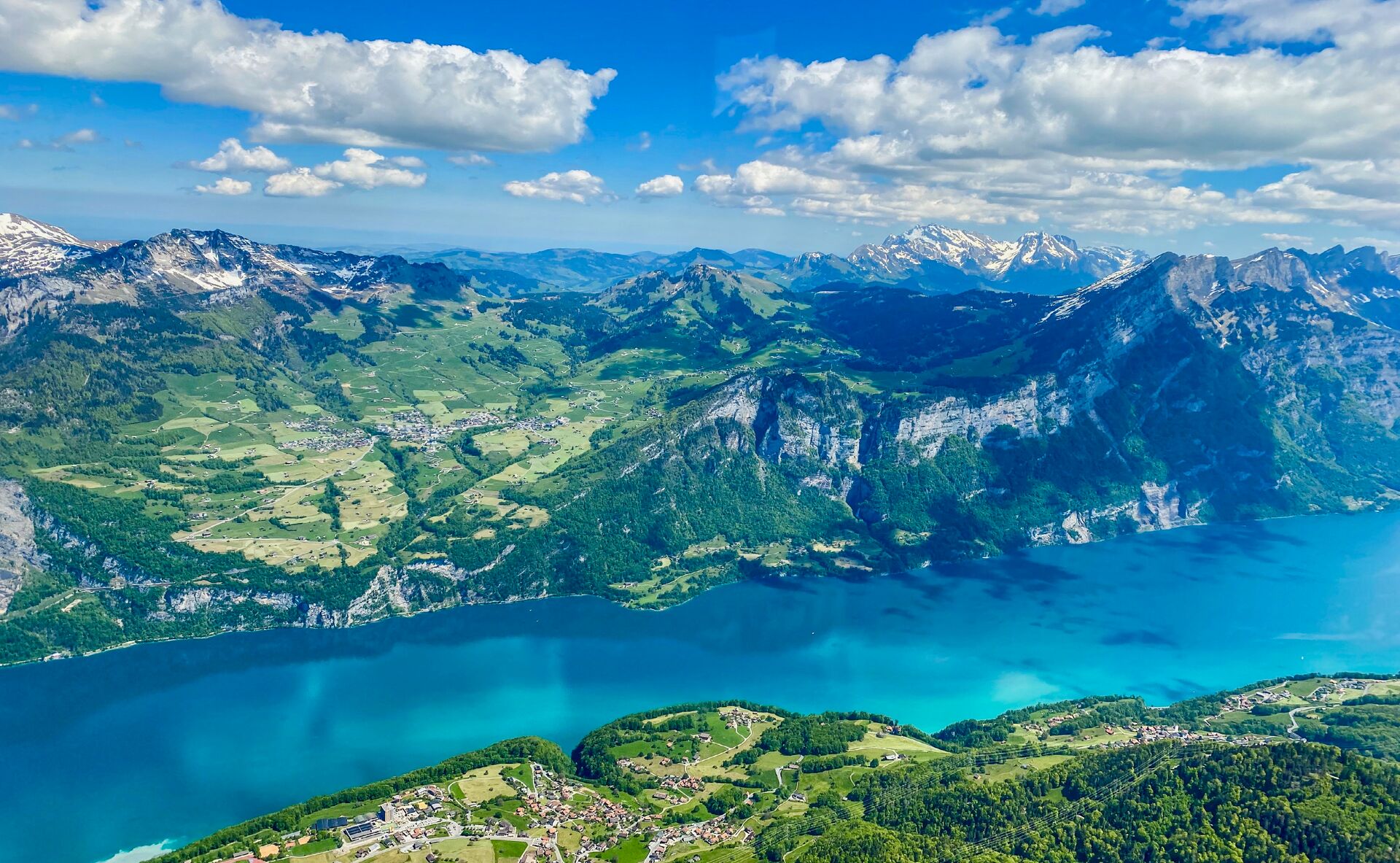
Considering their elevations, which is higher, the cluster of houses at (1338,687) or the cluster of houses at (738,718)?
the cluster of houses at (1338,687)

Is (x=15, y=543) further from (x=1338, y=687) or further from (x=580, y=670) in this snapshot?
(x=1338, y=687)

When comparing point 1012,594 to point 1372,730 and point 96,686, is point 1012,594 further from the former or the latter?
point 96,686

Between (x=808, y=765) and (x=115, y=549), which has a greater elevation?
(x=115, y=549)

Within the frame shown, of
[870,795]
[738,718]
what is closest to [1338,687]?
[870,795]

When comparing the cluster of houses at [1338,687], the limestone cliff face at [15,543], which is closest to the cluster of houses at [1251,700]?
the cluster of houses at [1338,687]

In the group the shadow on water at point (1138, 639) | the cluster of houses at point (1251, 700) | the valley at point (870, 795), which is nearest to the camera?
the valley at point (870, 795)

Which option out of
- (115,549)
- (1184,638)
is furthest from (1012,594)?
(115,549)

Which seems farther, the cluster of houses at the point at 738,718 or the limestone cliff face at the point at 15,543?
the limestone cliff face at the point at 15,543

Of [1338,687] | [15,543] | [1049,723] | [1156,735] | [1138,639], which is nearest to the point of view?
[1156,735]

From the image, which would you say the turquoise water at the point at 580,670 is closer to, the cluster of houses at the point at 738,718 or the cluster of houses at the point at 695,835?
the cluster of houses at the point at 738,718
